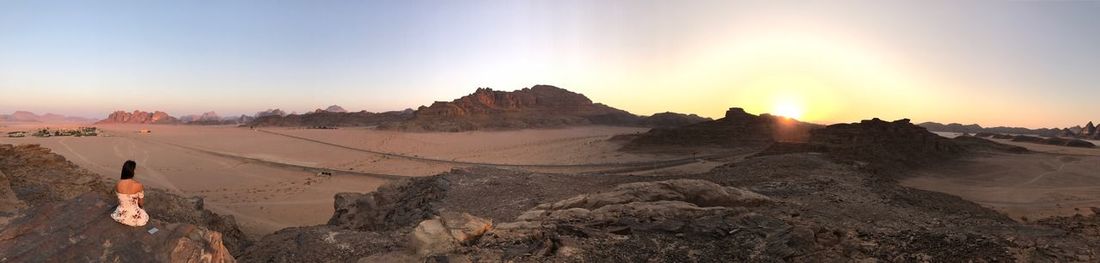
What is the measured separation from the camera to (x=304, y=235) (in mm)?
8125

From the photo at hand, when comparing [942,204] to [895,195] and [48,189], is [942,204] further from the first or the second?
[48,189]

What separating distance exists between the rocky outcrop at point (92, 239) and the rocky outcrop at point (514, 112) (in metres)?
52.7

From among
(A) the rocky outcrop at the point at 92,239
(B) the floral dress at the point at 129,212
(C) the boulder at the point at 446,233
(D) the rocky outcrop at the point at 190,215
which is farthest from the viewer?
(D) the rocky outcrop at the point at 190,215

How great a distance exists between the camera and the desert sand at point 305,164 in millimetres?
17500

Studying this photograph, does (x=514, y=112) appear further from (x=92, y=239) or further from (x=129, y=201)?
(x=92, y=239)

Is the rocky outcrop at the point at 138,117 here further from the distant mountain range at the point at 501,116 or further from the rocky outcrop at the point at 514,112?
the rocky outcrop at the point at 514,112

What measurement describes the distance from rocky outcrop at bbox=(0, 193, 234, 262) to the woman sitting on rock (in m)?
0.07

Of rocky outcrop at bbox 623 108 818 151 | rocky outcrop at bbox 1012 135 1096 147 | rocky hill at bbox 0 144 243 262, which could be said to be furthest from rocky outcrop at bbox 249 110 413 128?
rocky hill at bbox 0 144 243 262

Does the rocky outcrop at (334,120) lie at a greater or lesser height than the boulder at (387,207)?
greater

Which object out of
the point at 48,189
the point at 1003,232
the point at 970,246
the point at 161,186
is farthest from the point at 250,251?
the point at 161,186

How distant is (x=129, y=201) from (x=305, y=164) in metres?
26.3

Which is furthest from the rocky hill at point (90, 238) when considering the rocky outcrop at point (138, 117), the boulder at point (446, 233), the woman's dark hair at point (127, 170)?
the rocky outcrop at point (138, 117)

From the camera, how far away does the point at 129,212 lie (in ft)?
17.4

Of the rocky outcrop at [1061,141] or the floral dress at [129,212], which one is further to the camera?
the rocky outcrop at [1061,141]
